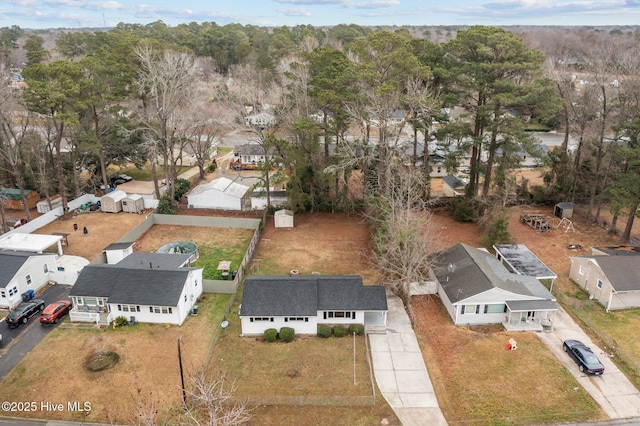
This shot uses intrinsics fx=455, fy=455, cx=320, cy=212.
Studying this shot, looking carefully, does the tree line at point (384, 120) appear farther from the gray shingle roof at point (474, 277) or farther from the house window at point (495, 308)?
the house window at point (495, 308)

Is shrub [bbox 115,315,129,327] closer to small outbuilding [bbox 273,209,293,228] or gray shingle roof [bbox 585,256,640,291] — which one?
small outbuilding [bbox 273,209,293,228]

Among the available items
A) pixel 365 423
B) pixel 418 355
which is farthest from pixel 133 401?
pixel 418 355

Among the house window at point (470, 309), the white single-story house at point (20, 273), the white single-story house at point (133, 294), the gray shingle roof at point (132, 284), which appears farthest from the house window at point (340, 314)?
the white single-story house at point (20, 273)

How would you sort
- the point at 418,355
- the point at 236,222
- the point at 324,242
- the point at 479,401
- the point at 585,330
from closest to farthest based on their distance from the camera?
the point at 479,401 < the point at 418,355 < the point at 585,330 < the point at 324,242 < the point at 236,222

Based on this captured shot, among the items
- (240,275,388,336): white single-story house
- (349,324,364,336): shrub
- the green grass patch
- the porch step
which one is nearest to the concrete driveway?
the porch step

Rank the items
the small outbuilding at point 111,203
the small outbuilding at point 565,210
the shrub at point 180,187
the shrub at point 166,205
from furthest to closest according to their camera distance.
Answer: the shrub at point 180,187 → the small outbuilding at point 111,203 → the shrub at point 166,205 → the small outbuilding at point 565,210

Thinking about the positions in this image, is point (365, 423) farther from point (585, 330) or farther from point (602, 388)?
point (585, 330)
